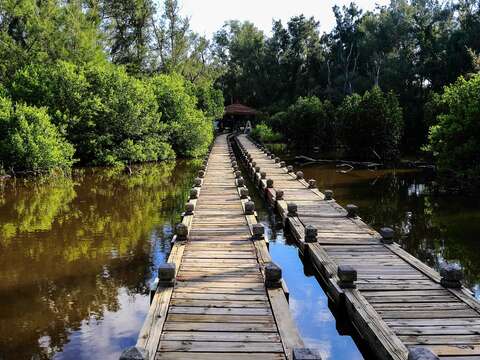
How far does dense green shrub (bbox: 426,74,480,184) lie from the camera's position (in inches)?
772

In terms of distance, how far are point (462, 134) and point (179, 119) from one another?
21.9 meters

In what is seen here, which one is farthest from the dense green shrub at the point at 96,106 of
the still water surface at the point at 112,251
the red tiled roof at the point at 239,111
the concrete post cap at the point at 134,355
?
the red tiled roof at the point at 239,111

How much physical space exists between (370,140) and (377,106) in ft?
7.70

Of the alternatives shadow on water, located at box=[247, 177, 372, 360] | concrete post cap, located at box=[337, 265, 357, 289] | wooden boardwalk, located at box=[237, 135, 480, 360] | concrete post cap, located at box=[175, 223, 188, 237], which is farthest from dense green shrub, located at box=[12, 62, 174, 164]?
concrete post cap, located at box=[337, 265, 357, 289]

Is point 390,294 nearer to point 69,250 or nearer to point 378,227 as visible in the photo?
point 378,227

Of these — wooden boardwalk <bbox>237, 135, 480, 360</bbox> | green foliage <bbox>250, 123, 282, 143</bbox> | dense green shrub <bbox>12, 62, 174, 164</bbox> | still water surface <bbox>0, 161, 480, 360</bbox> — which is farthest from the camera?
green foliage <bbox>250, 123, 282, 143</bbox>

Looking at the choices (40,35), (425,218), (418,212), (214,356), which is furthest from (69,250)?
(40,35)

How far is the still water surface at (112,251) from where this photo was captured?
8203 millimetres

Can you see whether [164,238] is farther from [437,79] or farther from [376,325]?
[437,79]

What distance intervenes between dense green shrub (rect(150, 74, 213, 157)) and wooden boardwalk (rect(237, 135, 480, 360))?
23.9 meters

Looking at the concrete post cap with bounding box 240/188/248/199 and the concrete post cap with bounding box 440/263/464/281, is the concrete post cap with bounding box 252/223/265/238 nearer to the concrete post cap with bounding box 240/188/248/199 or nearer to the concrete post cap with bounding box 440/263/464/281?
the concrete post cap with bounding box 440/263/464/281

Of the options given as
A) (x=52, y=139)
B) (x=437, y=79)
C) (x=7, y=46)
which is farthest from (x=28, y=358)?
(x=437, y=79)

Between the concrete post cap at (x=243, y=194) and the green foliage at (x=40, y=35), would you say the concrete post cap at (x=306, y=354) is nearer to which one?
the concrete post cap at (x=243, y=194)

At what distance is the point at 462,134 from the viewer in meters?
20.2
